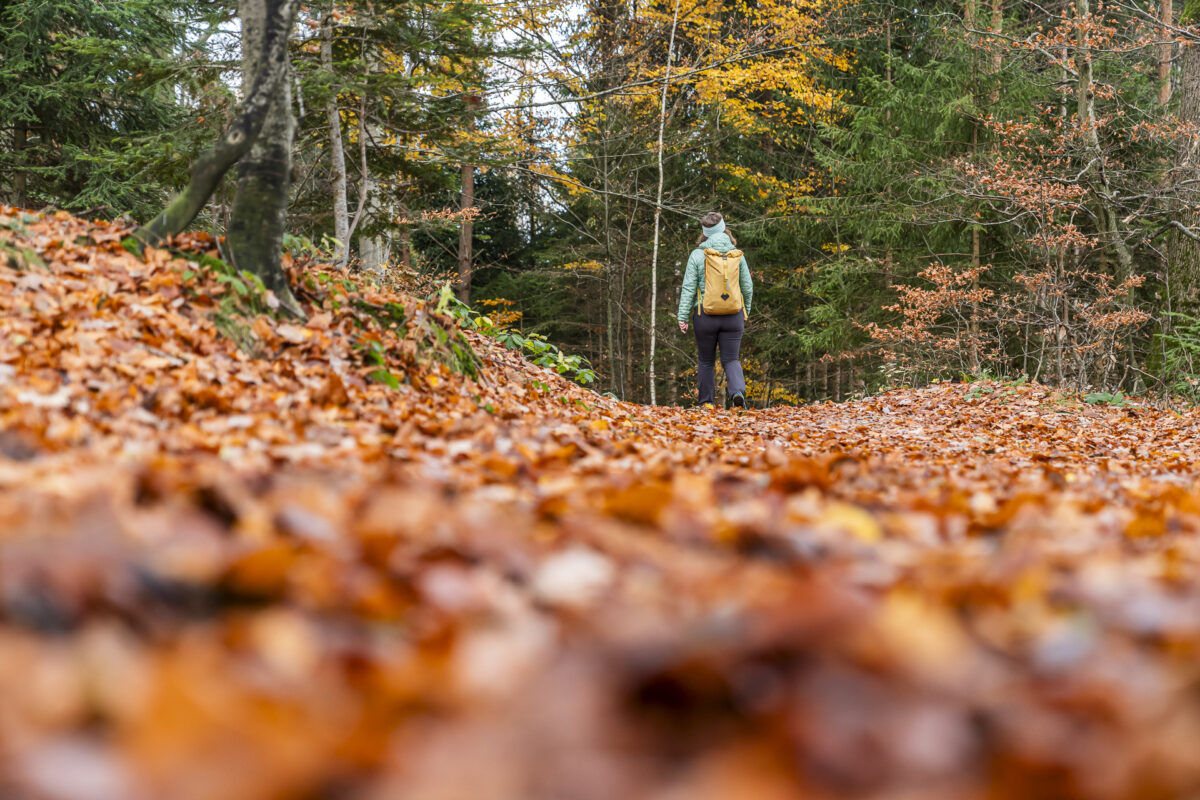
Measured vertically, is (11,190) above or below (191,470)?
above

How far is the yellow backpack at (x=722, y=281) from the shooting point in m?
8.73

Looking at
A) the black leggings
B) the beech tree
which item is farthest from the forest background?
the black leggings


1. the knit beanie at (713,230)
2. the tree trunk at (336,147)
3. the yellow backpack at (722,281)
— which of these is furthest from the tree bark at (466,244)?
the yellow backpack at (722,281)

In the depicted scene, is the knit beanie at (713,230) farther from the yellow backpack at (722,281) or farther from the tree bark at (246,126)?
the tree bark at (246,126)

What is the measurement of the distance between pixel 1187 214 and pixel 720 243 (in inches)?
264

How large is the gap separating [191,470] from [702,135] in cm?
1495

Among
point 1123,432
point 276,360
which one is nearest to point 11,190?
point 276,360

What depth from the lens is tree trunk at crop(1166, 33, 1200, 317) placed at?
10188mm

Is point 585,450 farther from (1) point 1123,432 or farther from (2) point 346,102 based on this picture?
(2) point 346,102

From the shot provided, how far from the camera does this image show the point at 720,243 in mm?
8898

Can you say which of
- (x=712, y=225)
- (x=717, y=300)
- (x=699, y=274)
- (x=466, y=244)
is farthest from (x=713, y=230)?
(x=466, y=244)

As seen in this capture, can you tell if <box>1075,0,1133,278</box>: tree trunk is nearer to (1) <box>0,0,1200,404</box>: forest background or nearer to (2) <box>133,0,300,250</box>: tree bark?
(1) <box>0,0,1200,404</box>: forest background

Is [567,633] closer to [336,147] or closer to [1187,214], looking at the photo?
[336,147]

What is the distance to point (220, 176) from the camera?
481 cm
